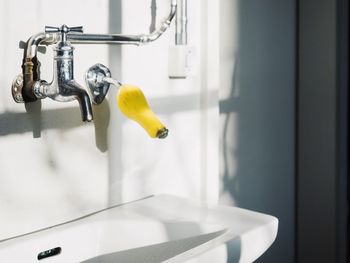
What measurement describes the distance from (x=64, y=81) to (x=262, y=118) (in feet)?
2.72

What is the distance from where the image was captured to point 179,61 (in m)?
1.08

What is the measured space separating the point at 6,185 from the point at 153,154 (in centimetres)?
35

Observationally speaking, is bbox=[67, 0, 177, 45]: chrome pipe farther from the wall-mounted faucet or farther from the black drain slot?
the black drain slot

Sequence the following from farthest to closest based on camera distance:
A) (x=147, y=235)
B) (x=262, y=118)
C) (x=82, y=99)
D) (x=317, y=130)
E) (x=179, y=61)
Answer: (x=317, y=130)
(x=262, y=118)
(x=179, y=61)
(x=147, y=235)
(x=82, y=99)

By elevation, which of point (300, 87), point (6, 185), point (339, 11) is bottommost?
point (6, 185)

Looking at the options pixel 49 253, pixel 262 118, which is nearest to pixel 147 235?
pixel 49 253

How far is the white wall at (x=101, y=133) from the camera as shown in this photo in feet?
2.70

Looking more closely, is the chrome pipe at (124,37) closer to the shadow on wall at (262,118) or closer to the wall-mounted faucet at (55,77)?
the wall-mounted faucet at (55,77)

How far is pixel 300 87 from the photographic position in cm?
167

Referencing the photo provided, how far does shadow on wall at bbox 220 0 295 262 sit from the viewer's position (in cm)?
139

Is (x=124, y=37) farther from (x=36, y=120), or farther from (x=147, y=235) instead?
(x=147, y=235)

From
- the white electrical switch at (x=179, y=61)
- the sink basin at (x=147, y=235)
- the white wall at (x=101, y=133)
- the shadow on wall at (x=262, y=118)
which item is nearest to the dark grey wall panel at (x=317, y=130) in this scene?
the shadow on wall at (x=262, y=118)

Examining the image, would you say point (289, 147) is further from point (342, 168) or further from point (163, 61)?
point (163, 61)

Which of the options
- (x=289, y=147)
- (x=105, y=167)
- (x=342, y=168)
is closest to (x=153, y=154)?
(x=105, y=167)
